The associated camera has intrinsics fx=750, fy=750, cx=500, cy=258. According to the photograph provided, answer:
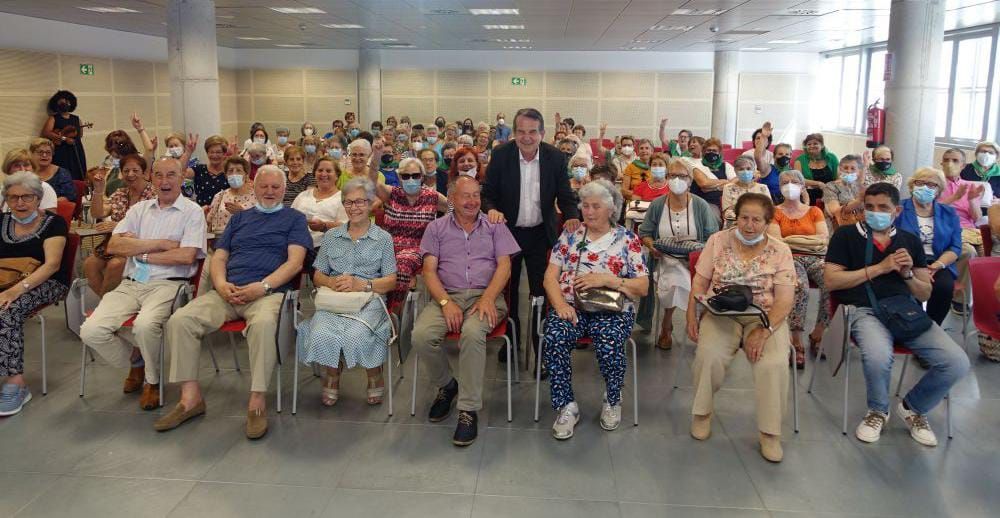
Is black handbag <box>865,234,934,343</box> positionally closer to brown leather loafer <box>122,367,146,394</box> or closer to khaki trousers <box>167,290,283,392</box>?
khaki trousers <box>167,290,283,392</box>

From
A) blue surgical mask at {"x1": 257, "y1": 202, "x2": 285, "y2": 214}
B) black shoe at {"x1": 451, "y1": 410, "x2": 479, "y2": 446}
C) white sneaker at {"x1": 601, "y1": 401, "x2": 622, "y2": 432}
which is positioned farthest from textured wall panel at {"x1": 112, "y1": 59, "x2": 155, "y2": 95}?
white sneaker at {"x1": 601, "y1": 401, "x2": 622, "y2": 432}

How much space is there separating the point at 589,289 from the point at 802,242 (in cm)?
207

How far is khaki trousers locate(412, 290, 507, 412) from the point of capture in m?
4.13

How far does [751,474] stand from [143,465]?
9.94 feet

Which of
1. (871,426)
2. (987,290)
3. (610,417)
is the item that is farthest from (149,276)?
(987,290)

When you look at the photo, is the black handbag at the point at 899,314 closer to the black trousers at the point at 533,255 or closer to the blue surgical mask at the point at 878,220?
the blue surgical mask at the point at 878,220

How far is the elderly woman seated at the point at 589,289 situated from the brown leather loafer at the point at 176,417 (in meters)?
2.04

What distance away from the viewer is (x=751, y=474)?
3.71m

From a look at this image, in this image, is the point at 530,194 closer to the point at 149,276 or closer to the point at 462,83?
the point at 149,276

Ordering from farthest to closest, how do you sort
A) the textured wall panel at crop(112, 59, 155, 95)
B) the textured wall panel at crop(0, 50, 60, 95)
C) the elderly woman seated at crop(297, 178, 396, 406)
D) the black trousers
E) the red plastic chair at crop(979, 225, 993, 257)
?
the textured wall panel at crop(112, 59, 155, 95) < the textured wall panel at crop(0, 50, 60, 95) < the red plastic chair at crop(979, 225, 993, 257) < the black trousers < the elderly woman seated at crop(297, 178, 396, 406)

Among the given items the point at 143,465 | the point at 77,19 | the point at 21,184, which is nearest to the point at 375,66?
the point at 77,19

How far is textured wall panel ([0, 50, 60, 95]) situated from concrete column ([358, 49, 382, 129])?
8.69 meters

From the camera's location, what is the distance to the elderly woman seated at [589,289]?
13.7ft

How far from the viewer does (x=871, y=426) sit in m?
4.10
